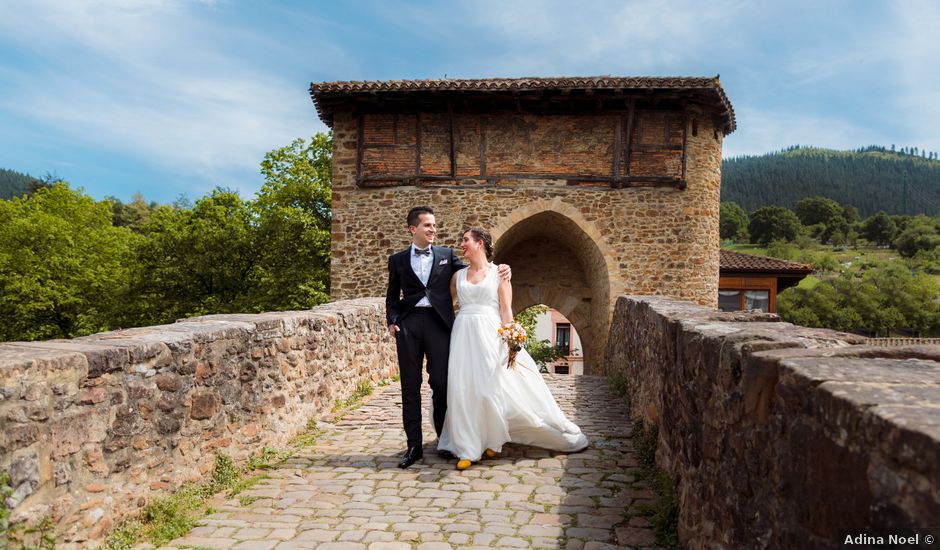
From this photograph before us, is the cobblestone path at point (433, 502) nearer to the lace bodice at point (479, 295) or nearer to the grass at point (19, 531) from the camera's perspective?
the grass at point (19, 531)

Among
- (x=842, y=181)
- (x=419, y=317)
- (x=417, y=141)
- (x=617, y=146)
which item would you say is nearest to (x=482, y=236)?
(x=419, y=317)

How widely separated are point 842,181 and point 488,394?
119m

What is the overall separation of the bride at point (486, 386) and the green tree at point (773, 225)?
283 feet

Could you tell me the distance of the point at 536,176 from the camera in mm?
14852

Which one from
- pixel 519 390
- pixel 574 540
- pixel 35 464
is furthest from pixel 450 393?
pixel 35 464

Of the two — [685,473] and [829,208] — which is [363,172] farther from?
[829,208]

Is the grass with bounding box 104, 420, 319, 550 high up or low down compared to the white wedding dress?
down

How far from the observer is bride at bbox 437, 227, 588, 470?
518cm

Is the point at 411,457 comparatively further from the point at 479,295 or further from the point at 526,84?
the point at 526,84

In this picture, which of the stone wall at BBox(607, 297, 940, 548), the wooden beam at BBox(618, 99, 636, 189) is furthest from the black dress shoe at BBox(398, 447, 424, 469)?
the wooden beam at BBox(618, 99, 636, 189)

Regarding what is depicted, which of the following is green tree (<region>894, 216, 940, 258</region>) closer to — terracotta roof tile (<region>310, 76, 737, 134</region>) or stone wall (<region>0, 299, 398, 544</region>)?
terracotta roof tile (<region>310, 76, 737, 134</region>)

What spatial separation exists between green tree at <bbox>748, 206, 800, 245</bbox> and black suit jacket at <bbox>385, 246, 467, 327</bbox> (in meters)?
86.6

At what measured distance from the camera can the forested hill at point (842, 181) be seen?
102 meters

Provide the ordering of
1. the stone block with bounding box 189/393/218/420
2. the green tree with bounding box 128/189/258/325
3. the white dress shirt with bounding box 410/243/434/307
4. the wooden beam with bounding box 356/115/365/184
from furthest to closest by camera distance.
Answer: the green tree with bounding box 128/189/258/325 < the wooden beam with bounding box 356/115/365/184 < the white dress shirt with bounding box 410/243/434/307 < the stone block with bounding box 189/393/218/420
